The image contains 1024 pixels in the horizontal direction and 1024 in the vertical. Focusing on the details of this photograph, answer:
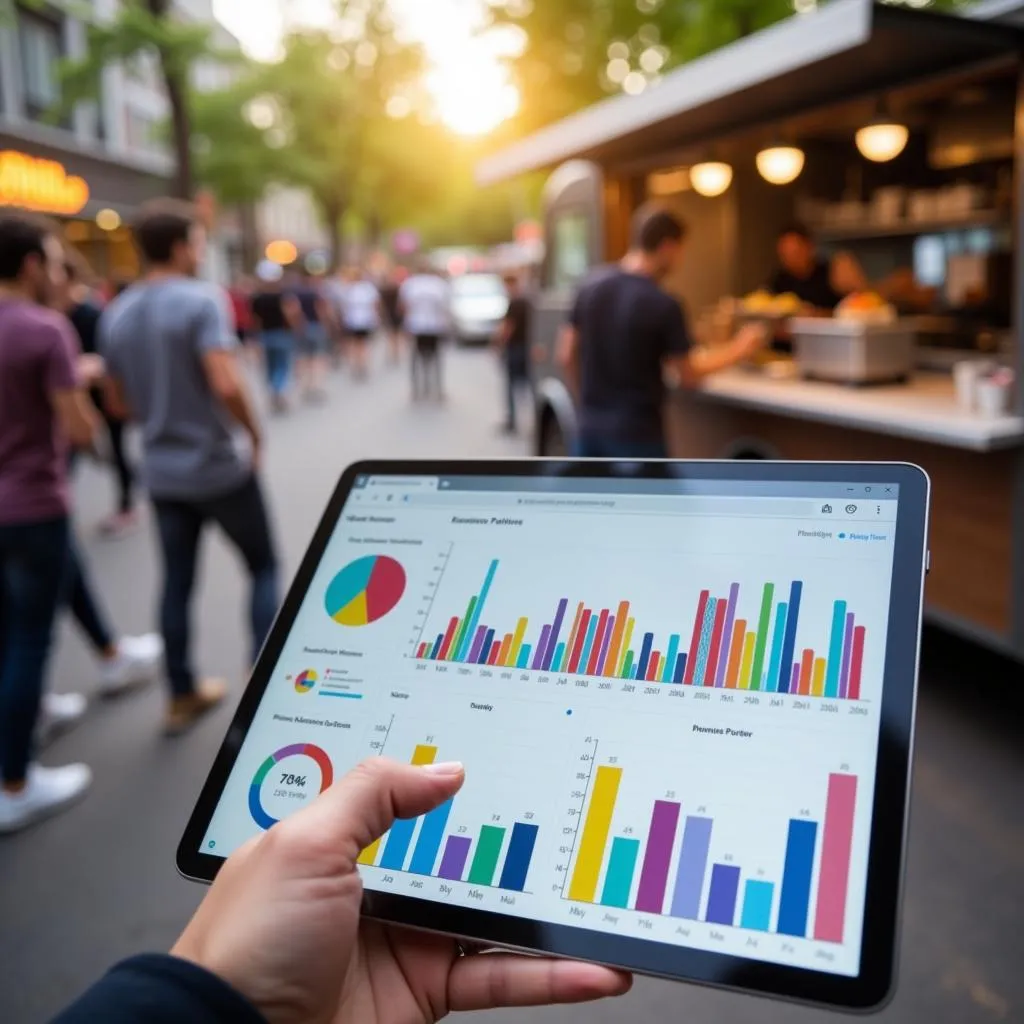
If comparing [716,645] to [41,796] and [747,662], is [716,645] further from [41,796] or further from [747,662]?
[41,796]

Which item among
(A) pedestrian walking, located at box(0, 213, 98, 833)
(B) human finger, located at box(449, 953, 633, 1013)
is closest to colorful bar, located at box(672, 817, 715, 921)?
(B) human finger, located at box(449, 953, 633, 1013)

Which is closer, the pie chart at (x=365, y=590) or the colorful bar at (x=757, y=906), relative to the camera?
the colorful bar at (x=757, y=906)

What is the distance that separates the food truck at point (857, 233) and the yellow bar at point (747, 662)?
3.21 metres

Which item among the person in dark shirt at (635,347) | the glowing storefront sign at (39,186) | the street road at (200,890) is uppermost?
the glowing storefront sign at (39,186)

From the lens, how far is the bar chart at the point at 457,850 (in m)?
1.16

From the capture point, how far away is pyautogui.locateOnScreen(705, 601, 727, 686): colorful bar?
1195 millimetres

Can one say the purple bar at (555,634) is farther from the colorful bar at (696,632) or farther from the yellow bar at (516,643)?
the colorful bar at (696,632)

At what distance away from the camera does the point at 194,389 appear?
423 centimetres

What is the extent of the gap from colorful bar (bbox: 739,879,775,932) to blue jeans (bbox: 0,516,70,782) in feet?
11.6

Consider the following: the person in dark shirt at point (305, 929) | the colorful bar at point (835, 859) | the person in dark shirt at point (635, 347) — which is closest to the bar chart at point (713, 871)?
the colorful bar at point (835, 859)

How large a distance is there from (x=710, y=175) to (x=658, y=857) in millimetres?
7565

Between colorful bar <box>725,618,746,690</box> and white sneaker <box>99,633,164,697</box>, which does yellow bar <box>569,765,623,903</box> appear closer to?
colorful bar <box>725,618,746,690</box>

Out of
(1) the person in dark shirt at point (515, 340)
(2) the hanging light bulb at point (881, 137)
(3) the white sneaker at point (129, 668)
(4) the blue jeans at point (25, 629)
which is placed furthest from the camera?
(1) the person in dark shirt at point (515, 340)

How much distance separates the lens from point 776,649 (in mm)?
1179
